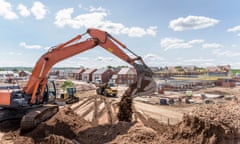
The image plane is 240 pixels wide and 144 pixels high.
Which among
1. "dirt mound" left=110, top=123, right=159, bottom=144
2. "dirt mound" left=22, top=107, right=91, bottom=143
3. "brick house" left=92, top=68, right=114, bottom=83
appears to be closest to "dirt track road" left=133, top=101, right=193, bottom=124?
A: "dirt mound" left=110, top=123, right=159, bottom=144

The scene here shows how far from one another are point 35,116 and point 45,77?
1891mm

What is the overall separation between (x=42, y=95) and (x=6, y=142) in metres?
3.14

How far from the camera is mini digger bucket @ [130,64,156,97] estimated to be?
899 cm

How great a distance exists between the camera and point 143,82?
29.9 ft

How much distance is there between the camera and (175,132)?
7.00 m

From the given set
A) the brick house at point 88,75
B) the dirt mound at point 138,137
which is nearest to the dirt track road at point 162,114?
the dirt mound at point 138,137

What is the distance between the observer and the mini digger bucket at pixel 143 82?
29.5 ft

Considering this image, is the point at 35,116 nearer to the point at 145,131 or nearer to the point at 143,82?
the point at 145,131

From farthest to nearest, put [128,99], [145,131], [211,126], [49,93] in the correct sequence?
[49,93] < [128,99] < [145,131] < [211,126]

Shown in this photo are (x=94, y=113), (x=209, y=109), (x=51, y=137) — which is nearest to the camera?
(x=209, y=109)

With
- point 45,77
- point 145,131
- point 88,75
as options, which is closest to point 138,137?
point 145,131

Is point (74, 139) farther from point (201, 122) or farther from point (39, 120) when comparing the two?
point (201, 122)

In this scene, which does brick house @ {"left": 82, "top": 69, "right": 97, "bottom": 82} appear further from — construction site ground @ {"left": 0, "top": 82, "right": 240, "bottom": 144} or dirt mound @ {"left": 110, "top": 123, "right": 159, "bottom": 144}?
dirt mound @ {"left": 110, "top": 123, "right": 159, "bottom": 144}

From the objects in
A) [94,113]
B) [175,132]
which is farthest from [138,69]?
[94,113]
